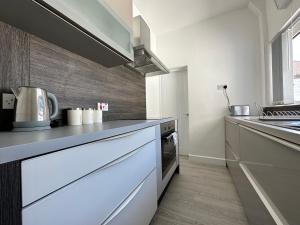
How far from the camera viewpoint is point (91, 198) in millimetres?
636

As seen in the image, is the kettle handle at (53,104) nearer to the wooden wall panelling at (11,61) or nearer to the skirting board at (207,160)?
A: the wooden wall panelling at (11,61)

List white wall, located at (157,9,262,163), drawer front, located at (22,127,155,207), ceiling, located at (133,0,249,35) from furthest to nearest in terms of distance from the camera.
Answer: white wall, located at (157,9,262,163) → ceiling, located at (133,0,249,35) → drawer front, located at (22,127,155,207)

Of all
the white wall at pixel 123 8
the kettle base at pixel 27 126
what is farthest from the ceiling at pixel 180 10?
the kettle base at pixel 27 126

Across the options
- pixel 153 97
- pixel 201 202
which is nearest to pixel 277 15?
pixel 153 97

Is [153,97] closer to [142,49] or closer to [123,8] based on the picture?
[142,49]

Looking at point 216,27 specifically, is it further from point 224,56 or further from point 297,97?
point 297,97

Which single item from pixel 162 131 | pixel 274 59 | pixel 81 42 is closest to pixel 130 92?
pixel 162 131

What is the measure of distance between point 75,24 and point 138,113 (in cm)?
157

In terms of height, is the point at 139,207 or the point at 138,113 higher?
the point at 138,113

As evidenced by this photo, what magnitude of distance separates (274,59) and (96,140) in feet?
9.60

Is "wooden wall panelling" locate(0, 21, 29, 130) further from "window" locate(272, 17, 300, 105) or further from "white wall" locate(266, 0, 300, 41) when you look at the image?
"window" locate(272, 17, 300, 105)

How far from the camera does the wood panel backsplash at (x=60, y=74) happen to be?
856 mm

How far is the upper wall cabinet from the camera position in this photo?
0.74m

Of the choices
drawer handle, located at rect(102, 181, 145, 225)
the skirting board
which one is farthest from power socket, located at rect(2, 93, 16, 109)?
the skirting board
